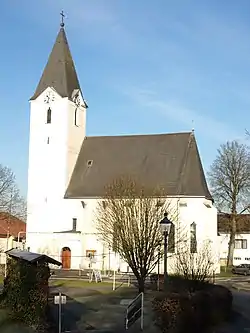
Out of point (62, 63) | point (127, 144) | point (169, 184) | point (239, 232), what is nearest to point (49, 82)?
point (62, 63)

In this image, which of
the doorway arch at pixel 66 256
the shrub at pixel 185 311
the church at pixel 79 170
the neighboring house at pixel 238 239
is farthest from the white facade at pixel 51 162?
the shrub at pixel 185 311

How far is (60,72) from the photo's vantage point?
63.1 meters

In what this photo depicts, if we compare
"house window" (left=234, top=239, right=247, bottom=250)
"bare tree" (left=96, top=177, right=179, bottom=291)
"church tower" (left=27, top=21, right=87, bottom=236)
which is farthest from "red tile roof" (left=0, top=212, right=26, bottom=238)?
"house window" (left=234, top=239, right=247, bottom=250)

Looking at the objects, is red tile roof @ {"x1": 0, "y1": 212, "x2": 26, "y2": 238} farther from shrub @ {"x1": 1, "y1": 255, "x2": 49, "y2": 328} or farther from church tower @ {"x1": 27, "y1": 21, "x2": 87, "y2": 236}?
shrub @ {"x1": 1, "y1": 255, "x2": 49, "y2": 328}

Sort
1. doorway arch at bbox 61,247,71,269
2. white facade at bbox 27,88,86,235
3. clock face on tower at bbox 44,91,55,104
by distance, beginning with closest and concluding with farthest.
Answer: doorway arch at bbox 61,247,71,269 < white facade at bbox 27,88,86,235 < clock face on tower at bbox 44,91,55,104

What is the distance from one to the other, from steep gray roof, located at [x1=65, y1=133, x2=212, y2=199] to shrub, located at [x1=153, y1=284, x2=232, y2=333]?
37.5 m

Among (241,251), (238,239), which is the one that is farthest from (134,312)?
(241,251)

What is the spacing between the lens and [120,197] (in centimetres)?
3850

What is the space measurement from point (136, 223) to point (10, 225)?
144ft

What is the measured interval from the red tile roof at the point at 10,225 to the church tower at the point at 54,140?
442 cm

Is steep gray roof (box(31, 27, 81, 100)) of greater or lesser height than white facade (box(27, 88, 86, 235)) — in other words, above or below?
above

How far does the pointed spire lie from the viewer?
6300cm

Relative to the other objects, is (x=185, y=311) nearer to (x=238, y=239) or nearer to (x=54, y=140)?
(x=54, y=140)

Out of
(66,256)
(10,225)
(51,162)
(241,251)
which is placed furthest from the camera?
(241,251)
